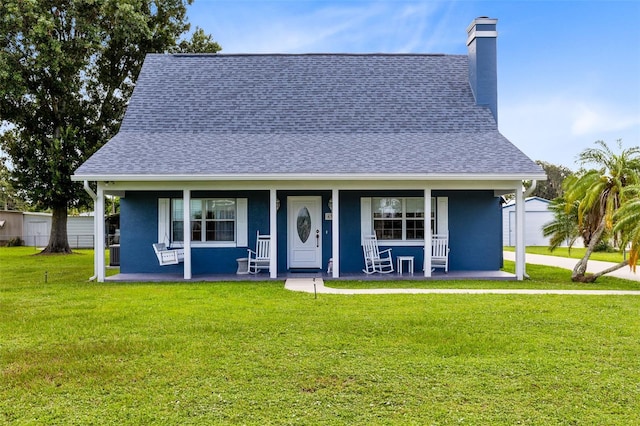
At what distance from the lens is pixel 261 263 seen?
12.4 metres

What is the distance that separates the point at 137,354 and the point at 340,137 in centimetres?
942

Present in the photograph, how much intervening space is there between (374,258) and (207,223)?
455cm

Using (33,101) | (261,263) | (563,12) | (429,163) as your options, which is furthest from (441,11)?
(33,101)

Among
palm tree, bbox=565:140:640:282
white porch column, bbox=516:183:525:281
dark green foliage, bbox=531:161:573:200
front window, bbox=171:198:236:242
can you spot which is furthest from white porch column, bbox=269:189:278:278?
dark green foliage, bbox=531:161:573:200

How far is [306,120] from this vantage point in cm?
1441

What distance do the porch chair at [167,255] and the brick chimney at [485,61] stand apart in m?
9.84

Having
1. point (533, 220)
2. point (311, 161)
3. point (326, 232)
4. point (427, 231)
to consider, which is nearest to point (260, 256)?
point (326, 232)

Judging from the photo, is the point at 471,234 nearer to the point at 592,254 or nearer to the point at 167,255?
the point at 167,255

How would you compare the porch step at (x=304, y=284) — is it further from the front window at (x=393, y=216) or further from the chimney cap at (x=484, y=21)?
the chimney cap at (x=484, y=21)

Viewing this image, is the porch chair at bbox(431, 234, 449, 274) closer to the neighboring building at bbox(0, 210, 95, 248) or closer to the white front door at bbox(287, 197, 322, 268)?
the white front door at bbox(287, 197, 322, 268)

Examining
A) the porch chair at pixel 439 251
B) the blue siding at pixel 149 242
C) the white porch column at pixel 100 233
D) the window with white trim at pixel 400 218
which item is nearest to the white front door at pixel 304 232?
the blue siding at pixel 149 242

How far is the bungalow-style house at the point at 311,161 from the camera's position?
38.1ft

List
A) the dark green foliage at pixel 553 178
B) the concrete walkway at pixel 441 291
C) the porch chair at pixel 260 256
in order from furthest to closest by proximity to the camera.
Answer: the dark green foliage at pixel 553 178 < the porch chair at pixel 260 256 < the concrete walkway at pixel 441 291

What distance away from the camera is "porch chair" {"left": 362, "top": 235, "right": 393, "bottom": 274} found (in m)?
12.6
